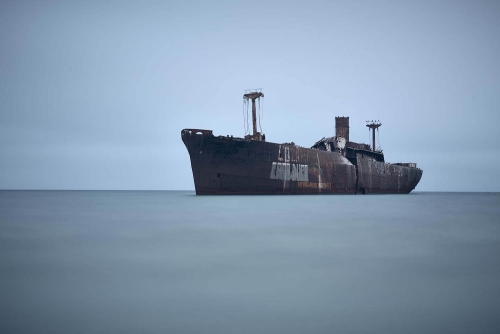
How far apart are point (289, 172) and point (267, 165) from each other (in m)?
2.87

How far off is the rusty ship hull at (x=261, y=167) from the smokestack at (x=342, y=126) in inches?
174

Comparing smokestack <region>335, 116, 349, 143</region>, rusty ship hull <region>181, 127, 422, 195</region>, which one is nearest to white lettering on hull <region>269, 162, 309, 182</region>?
rusty ship hull <region>181, 127, 422, 195</region>

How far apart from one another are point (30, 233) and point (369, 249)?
9.40 meters

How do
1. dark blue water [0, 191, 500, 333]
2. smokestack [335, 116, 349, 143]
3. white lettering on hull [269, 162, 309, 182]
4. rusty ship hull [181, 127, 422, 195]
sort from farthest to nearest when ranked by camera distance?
smokestack [335, 116, 349, 143] → white lettering on hull [269, 162, 309, 182] → rusty ship hull [181, 127, 422, 195] → dark blue water [0, 191, 500, 333]

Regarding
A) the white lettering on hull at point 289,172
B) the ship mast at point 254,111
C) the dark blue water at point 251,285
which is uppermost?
the ship mast at point 254,111

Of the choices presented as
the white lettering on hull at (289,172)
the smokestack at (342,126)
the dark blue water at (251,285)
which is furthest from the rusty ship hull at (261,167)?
the dark blue water at (251,285)

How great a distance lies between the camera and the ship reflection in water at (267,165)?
1146 inches

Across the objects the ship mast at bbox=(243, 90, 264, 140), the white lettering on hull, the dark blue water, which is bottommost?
the dark blue water

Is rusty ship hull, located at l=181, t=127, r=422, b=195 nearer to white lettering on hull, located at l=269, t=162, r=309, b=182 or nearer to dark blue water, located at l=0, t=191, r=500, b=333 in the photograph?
white lettering on hull, located at l=269, t=162, r=309, b=182

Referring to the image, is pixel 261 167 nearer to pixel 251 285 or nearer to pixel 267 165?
pixel 267 165

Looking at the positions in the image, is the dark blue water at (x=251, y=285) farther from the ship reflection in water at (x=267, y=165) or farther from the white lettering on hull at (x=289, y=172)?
the white lettering on hull at (x=289, y=172)

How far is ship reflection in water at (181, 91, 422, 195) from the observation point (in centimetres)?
2911

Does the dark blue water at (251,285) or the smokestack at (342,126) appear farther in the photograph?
the smokestack at (342,126)

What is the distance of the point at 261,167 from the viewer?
3028 cm
